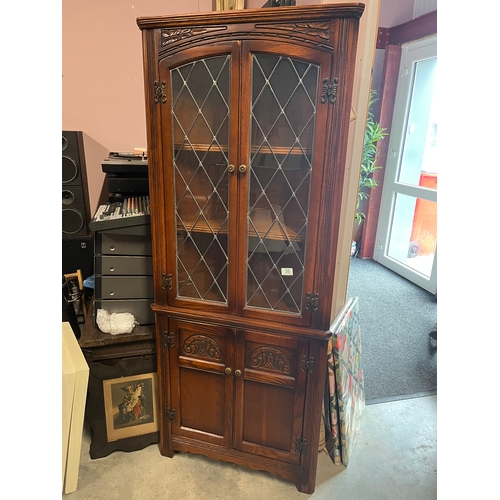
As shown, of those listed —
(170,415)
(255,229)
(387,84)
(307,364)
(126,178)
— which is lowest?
(170,415)

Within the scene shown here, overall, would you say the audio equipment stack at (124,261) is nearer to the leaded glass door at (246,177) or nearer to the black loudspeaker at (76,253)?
the leaded glass door at (246,177)

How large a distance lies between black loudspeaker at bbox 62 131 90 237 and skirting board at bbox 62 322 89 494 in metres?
0.75

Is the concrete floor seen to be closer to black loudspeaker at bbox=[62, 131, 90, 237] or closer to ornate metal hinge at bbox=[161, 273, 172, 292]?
ornate metal hinge at bbox=[161, 273, 172, 292]

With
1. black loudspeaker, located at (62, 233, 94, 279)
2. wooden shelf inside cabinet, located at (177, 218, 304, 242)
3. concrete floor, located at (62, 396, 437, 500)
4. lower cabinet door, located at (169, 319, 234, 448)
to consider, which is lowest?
concrete floor, located at (62, 396, 437, 500)

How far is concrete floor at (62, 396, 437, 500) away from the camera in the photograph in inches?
64.1

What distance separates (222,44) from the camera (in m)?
1.29

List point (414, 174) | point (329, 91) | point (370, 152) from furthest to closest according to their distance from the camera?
point (370, 152) < point (414, 174) < point (329, 91)

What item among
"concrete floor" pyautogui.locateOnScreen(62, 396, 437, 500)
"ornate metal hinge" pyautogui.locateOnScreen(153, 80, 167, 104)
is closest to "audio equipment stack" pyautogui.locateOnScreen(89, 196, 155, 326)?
"ornate metal hinge" pyautogui.locateOnScreen(153, 80, 167, 104)

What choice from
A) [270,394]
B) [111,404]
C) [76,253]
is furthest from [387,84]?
[111,404]

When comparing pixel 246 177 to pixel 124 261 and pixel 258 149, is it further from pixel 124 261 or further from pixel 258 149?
pixel 124 261

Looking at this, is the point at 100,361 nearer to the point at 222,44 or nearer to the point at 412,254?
the point at 222,44

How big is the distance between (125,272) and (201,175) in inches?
23.3

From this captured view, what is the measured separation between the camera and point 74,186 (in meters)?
2.03

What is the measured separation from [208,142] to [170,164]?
0.17 m
